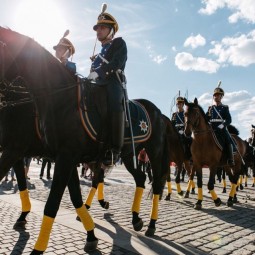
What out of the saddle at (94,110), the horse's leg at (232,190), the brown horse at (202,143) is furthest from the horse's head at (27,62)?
the horse's leg at (232,190)

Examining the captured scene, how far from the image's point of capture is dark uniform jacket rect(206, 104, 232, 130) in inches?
464

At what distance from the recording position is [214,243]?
19.9ft

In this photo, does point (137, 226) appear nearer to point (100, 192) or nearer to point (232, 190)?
point (100, 192)

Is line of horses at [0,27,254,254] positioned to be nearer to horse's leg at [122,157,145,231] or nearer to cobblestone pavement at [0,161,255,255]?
horse's leg at [122,157,145,231]

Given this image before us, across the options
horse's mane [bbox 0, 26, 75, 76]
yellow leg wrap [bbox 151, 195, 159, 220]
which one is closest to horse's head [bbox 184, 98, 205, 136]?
yellow leg wrap [bbox 151, 195, 159, 220]

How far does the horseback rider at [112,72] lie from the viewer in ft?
17.5

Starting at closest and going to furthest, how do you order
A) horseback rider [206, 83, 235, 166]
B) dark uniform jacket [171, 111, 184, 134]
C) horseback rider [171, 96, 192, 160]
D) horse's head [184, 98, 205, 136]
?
Result: horse's head [184, 98, 205, 136] < horseback rider [206, 83, 235, 166] < horseback rider [171, 96, 192, 160] < dark uniform jacket [171, 111, 184, 134]

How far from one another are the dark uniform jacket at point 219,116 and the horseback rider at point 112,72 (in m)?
6.62

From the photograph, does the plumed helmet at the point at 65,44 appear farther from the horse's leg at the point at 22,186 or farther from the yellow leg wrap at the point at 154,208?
the yellow leg wrap at the point at 154,208

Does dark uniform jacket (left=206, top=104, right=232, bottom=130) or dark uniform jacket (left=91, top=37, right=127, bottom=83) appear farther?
dark uniform jacket (left=206, top=104, right=232, bottom=130)

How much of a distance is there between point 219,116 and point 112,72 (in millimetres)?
7226

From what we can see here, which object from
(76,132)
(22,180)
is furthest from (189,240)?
(22,180)

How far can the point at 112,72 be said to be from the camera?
5.62 meters

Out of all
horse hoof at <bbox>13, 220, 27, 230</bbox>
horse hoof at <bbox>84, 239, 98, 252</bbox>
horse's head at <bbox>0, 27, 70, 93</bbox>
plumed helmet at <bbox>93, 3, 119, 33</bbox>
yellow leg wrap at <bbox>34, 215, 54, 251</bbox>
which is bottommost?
horse hoof at <bbox>13, 220, 27, 230</bbox>
